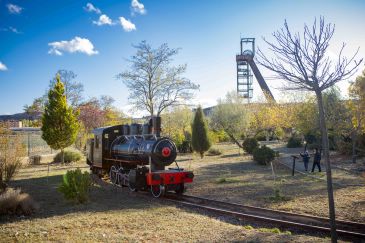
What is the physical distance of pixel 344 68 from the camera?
596cm

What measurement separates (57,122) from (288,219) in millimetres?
20317

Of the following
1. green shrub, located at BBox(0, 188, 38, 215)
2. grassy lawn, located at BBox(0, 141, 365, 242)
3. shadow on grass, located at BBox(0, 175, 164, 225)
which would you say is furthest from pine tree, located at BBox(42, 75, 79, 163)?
green shrub, located at BBox(0, 188, 38, 215)

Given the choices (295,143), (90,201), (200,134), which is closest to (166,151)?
(90,201)

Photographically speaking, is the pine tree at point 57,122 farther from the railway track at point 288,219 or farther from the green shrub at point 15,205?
the railway track at point 288,219

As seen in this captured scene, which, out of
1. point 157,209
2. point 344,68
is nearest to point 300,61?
point 344,68

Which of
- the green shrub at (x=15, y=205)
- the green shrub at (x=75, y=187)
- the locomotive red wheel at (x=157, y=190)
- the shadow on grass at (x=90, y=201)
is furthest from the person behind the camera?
the locomotive red wheel at (x=157, y=190)

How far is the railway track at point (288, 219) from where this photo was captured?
298 inches

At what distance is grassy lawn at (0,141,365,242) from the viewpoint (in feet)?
23.9

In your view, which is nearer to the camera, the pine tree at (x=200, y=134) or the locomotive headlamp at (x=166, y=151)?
the locomotive headlamp at (x=166, y=151)

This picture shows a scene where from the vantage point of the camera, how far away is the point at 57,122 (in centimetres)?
2484

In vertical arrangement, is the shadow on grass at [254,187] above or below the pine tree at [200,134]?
below

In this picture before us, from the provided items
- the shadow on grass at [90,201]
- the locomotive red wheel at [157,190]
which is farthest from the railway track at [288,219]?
the shadow on grass at [90,201]

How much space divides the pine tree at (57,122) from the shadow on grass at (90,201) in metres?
9.29

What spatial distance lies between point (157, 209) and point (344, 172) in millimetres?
11983
